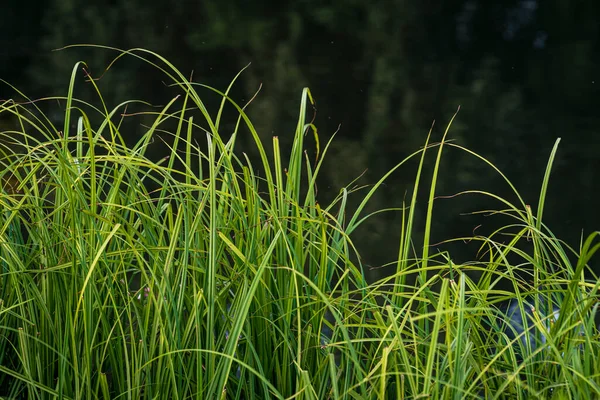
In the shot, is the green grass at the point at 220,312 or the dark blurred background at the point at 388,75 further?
the dark blurred background at the point at 388,75

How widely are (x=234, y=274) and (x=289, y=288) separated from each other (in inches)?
3.5

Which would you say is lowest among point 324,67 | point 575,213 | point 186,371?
point 575,213

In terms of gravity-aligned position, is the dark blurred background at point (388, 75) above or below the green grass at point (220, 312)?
below

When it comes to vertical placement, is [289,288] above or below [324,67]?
above

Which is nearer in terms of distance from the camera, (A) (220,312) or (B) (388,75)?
(A) (220,312)

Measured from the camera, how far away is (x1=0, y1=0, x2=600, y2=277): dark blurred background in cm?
305

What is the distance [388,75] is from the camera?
385cm

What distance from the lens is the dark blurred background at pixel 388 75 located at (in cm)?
305

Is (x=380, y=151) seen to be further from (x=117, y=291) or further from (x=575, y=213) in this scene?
(x=117, y=291)

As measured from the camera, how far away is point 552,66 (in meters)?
3.92

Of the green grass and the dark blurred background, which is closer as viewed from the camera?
the green grass

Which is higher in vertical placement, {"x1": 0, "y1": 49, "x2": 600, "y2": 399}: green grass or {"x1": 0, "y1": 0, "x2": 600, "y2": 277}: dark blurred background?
{"x1": 0, "y1": 49, "x2": 600, "y2": 399}: green grass

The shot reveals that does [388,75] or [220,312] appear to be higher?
[220,312]

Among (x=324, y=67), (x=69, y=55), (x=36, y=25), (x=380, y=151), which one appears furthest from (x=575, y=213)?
(x=36, y=25)
